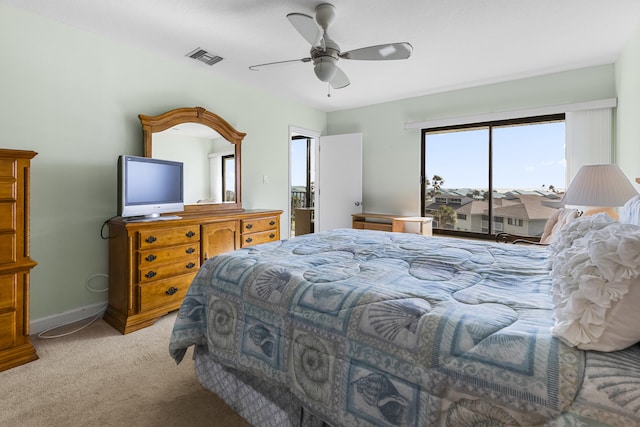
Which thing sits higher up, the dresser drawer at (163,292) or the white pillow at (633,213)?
the white pillow at (633,213)

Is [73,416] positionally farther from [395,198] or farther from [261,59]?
[395,198]

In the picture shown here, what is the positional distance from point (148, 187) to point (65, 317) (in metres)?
1.27

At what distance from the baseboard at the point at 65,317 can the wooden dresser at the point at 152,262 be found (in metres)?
0.12

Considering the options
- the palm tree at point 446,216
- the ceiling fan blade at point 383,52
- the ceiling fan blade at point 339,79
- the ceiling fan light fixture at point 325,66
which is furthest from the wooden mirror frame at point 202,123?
the palm tree at point 446,216

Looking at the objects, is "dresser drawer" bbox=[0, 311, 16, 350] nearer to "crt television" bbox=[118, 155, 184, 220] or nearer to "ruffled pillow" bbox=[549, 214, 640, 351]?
"crt television" bbox=[118, 155, 184, 220]

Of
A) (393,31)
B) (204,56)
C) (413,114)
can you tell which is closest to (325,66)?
(393,31)

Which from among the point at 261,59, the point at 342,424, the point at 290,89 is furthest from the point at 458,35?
the point at 342,424

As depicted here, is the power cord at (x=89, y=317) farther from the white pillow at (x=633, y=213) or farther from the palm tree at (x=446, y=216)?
the palm tree at (x=446, y=216)

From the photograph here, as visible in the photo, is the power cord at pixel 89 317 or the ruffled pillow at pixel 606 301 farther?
the power cord at pixel 89 317

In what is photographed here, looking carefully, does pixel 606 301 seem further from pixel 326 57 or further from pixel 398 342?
pixel 326 57

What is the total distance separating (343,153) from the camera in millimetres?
5305

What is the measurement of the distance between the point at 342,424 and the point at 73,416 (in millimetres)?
1435

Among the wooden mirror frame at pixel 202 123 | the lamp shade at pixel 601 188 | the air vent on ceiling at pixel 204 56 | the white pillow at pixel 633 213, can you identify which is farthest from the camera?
the air vent on ceiling at pixel 204 56

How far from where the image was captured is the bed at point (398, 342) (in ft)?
2.49
